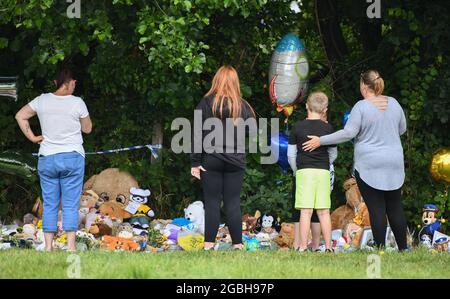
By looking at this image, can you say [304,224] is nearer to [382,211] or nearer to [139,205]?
[382,211]

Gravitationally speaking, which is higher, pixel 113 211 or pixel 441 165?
pixel 441 165

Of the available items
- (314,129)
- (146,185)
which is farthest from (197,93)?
(314,129)

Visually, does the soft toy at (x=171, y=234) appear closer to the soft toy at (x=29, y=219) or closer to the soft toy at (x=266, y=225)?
the soft toy at (x=266, y=225)

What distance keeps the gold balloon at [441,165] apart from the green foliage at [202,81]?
217 mm

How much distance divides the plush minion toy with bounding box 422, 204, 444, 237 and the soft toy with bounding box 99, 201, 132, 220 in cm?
310

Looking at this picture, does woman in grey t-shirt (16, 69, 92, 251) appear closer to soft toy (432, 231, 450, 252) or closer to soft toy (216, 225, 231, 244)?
soft toy (216, 225, 231, 244)

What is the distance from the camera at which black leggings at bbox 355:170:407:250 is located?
308 inches

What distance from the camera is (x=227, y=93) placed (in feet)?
25.3

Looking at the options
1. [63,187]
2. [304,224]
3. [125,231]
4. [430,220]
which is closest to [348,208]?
[430,220]

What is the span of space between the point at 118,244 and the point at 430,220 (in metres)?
3.25

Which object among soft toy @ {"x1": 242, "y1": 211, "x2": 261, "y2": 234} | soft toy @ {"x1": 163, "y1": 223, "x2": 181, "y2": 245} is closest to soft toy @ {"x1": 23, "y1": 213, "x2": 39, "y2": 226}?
soft toy @ {"x1": 163, "y1": 223, "x2": 181, "y2": 245}

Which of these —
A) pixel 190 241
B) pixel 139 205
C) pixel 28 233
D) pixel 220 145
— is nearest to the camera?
pixel 220 145

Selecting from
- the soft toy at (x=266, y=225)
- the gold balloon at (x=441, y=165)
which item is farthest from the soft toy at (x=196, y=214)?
the gold balloon at (x=441, y=165)
